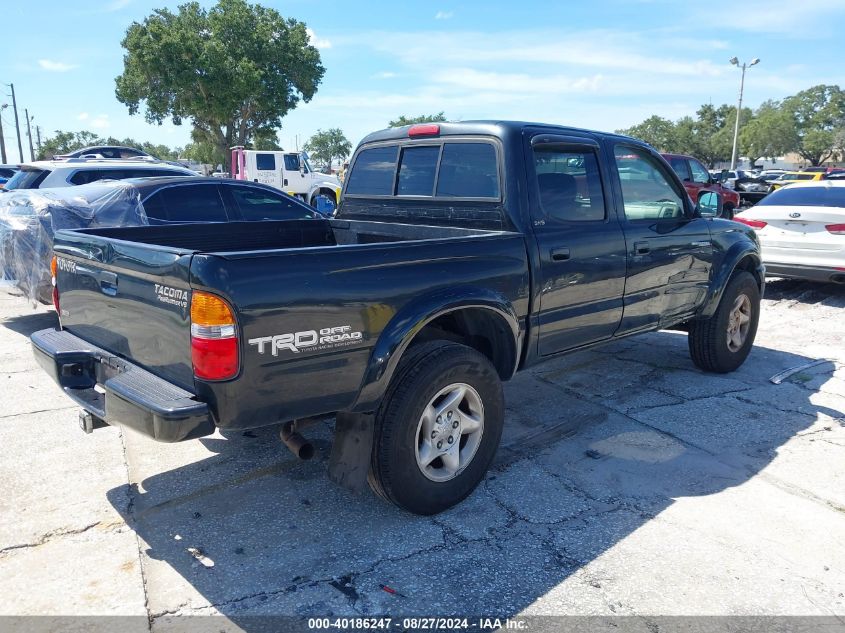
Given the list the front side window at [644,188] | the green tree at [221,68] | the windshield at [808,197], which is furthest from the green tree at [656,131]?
the front side window at [644,188]

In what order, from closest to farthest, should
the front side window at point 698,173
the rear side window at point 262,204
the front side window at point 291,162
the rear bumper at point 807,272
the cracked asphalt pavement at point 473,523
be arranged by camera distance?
the cracked asphalt pavement at point 473,523, the rear side window at point 262,204, the rear bumper at point 807,272, the front side window at point 698,173, the front side window at point 291,162

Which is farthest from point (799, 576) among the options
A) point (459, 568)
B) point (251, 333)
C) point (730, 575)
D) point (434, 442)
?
point (251, 333)

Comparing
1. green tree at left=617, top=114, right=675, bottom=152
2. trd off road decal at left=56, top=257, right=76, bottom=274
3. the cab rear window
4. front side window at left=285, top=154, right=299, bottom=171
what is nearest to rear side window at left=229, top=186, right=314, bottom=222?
the cab rear window

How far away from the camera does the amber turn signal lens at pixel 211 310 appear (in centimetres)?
242

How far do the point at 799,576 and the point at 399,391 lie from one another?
2.02 m

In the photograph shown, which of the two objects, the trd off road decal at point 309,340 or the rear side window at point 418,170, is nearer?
the trd off road decal at point 309,340

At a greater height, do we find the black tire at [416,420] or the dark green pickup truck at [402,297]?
the dark green pickup truck at [402,297]

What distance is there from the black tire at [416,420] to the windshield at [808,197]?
24.7ft

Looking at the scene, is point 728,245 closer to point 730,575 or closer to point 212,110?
point 730,575

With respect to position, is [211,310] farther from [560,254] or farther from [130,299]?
[560,254]

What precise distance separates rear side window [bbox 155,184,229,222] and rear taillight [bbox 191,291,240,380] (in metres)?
4.91

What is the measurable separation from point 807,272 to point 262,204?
7.01m

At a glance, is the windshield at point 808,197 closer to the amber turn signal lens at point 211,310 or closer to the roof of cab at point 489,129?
the roof of cab at point 489,129

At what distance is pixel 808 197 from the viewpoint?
8852 millimetres
